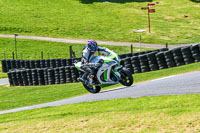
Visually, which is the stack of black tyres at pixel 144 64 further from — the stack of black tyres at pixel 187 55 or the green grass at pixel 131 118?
the green grass at pixel 131 118

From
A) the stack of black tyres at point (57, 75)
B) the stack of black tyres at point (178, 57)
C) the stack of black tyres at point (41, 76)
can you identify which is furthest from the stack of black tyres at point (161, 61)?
the stack of black tyres at point (41, 76)

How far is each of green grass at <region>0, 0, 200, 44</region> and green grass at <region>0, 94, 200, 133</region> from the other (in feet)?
127

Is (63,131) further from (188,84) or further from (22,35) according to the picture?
(22,35)

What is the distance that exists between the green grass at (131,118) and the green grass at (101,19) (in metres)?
38.8

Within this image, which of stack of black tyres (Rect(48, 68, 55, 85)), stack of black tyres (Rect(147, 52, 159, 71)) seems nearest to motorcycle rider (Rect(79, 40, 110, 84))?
stack of black tyres (Rect(147, 52, 159, 71))

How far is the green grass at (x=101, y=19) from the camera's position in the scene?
2142 inches

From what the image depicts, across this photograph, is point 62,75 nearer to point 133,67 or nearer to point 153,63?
point 133,67

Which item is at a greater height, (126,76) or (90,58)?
(90,58)

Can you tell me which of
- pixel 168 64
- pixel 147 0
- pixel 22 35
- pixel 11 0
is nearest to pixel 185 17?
pixel 147 0

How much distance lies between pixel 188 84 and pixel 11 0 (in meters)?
67.2

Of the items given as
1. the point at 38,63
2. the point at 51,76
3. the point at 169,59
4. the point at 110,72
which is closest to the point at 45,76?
the point at 51,76

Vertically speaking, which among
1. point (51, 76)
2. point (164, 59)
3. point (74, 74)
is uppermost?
point (164, 59)

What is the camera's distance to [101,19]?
65250mm

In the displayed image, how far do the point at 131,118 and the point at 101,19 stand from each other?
58.2 m
